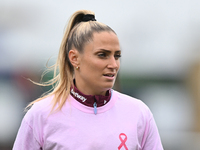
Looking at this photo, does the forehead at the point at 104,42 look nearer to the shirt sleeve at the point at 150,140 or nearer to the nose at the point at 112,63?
the nose at the point at 112,63

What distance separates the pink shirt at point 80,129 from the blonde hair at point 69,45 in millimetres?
76

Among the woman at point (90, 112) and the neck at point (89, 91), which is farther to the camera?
the neck at point (89, 91)

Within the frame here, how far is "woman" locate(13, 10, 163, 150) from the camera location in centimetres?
240

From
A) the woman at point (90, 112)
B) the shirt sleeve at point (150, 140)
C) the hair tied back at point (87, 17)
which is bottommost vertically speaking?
the shirt sleeve at point (150, 140)

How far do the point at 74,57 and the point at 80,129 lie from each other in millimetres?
510

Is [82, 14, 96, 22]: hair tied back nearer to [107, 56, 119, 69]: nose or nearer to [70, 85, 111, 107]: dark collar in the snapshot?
[107, 56, 119, 69]: nose

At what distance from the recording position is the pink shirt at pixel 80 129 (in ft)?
7.82

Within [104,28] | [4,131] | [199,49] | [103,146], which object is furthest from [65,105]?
[199,49]

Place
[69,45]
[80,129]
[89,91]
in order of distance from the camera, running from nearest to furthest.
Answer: [80,129]
[89,91]
[69,45]

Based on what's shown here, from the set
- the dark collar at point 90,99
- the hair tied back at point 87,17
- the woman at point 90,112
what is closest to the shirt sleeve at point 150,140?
the woman at point 90,112

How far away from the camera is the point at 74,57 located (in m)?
2.56

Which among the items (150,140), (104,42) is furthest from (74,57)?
(150,140)

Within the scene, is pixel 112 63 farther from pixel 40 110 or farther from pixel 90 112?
pixel 40 110

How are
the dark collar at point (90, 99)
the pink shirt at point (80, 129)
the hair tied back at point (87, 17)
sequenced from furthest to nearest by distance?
the hair tied back at point (87, 17) → the dark collar at point (90, 99) → the pink shirt at point (80, 129)
